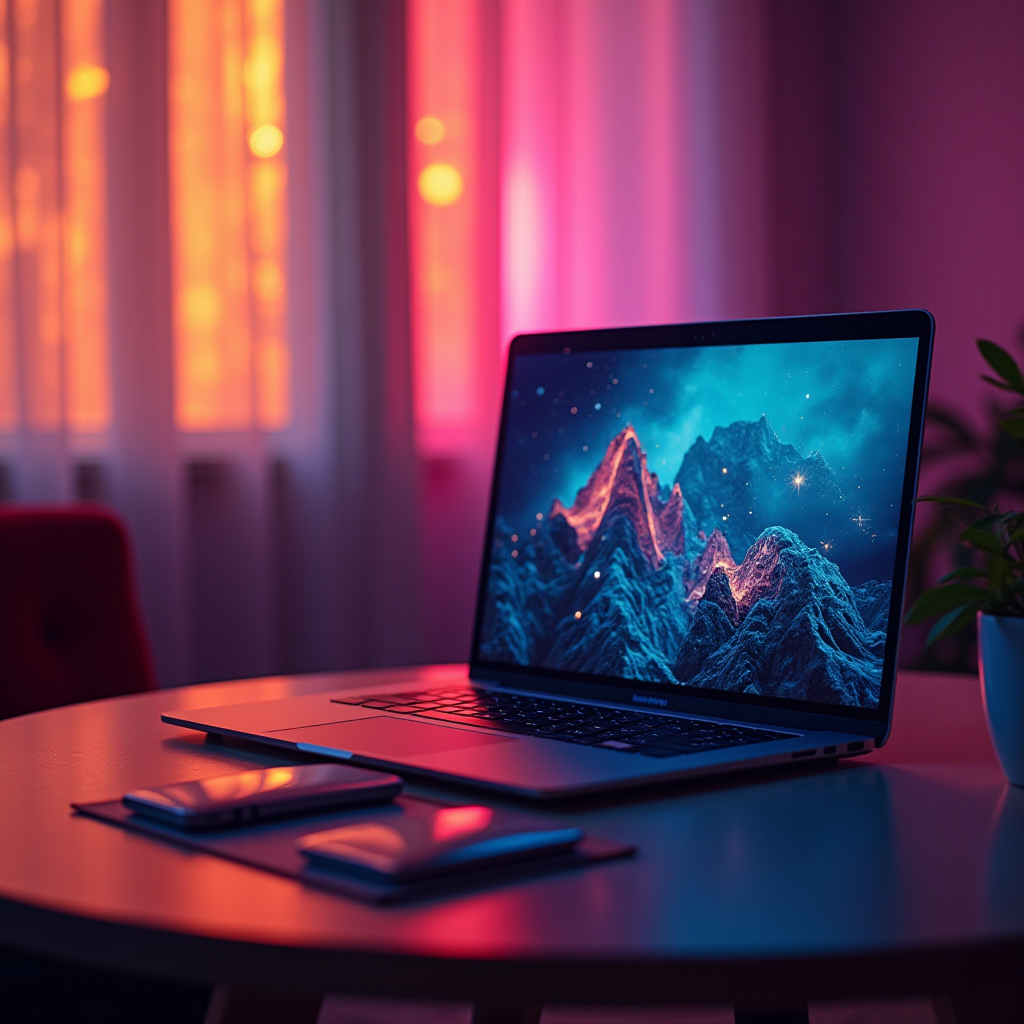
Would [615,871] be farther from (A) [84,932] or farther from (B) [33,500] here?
(B) [33,500]

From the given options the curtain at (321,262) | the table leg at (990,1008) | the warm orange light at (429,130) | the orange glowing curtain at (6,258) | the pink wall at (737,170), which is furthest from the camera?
the pink wall at (737,170)

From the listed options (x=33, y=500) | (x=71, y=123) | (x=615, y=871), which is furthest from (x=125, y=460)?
(x=615, y=871)

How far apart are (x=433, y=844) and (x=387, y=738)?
0.97ft

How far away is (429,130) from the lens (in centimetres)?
280

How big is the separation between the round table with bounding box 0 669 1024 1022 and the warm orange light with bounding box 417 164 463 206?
2.21 metres

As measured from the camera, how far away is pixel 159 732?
3.25 ft

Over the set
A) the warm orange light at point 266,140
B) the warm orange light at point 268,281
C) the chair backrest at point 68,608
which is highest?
the warm orange light at point 266,140

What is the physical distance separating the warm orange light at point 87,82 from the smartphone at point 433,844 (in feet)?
6.70

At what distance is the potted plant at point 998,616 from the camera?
0.75 m

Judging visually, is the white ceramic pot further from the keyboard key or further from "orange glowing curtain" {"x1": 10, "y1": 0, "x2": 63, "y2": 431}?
"orange glowing curtain" {"x1": 10, "y1": 0, "x2": 63, "y2": 431}

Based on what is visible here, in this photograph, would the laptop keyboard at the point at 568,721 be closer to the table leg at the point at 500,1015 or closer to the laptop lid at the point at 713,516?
the laptop lid at the point at 713,516

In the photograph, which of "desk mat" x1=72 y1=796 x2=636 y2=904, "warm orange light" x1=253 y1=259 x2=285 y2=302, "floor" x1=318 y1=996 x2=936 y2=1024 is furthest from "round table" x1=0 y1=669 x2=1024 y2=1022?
"warm orange light" x1=253 y1=259 x2=285 y2=302

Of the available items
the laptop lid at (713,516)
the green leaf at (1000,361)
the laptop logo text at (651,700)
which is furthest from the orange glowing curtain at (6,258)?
the green leaf at (1000,361)

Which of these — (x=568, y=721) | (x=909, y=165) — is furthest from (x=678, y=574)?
(x=909, y=165)
